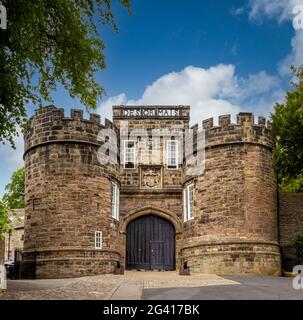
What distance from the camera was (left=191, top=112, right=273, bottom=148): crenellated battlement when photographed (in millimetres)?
22297

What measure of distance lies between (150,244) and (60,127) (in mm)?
7782

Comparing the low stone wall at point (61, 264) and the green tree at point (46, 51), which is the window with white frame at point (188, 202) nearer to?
the low stone wall at point (61, 264)

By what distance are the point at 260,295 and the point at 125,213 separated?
1355cm

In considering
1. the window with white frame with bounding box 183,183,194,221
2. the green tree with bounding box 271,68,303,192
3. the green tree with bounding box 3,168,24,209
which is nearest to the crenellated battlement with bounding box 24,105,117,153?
the window with white frame with bounding box 183,183,194,221

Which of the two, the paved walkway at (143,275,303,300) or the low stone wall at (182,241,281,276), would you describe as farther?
the low stone wall at (182,241,281,276)

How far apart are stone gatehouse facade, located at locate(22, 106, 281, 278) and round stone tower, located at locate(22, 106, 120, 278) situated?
0.13 feet

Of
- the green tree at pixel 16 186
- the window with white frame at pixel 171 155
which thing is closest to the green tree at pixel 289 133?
the window with white frame at pixel 171 155

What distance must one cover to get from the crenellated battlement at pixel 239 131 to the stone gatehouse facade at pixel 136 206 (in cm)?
5

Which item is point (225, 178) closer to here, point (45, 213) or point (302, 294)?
point (45, 213)

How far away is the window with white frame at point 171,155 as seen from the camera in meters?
26.1

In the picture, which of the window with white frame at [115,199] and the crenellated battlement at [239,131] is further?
the window with white frame at [115,199]

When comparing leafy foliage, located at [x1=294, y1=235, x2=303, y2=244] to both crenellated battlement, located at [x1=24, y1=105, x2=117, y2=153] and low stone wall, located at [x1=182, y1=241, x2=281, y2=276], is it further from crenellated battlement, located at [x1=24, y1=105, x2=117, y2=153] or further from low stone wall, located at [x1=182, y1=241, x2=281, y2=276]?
crenellated battlement, located at [x1=24, y1=105, x2=117, y2=153]

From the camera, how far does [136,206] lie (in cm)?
2502

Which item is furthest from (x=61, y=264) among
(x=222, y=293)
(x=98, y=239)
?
(x=222, y=293)
